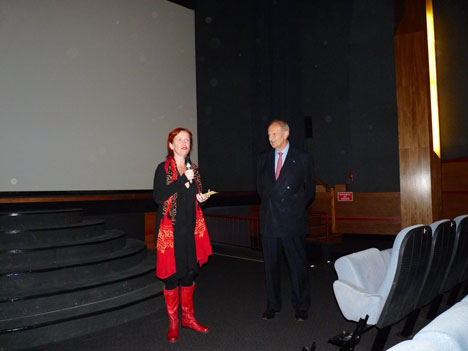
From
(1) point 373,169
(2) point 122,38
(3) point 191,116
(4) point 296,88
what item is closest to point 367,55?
(4) point 296,88

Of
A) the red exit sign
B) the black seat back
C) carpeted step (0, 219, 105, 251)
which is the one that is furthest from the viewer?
the red exit sign

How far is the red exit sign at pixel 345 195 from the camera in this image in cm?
846

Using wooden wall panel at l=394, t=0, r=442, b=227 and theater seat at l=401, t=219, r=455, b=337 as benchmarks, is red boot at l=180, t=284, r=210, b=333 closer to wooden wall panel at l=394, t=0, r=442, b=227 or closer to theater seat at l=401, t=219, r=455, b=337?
theater seat at l=401, t=219, r=455, b=337

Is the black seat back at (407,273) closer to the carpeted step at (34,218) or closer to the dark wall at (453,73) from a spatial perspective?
the carpeted step at (34,218)

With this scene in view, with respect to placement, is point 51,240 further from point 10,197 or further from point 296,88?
point 296,88

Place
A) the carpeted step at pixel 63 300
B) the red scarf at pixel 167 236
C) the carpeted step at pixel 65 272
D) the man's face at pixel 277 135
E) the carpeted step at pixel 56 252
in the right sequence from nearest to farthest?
1. the red scarf at pixel 167 236
2. the carpeted step at pixel 63 300
3. the man's face at pixel 277 135
4. the carpeted step at pixel 65 272
5. the carpeted step at pixel 56 252

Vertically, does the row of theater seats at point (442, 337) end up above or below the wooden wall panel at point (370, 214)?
above

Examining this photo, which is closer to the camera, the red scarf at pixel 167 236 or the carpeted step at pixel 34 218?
the red scarf at pixel 167 236

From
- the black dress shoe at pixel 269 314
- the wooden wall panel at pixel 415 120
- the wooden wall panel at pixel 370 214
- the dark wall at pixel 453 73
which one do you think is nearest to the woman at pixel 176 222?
the black dress shoe at pixel 269 314

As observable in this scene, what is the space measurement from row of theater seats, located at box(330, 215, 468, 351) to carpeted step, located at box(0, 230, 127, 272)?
240cm

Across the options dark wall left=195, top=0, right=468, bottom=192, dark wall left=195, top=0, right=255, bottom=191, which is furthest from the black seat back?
dark wall left=195, top=0, right=255, bottom=191

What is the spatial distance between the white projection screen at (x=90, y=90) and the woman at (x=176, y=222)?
3.90 m

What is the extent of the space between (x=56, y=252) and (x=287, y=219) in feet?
6.85

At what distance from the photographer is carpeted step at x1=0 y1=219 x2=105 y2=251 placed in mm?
3365
